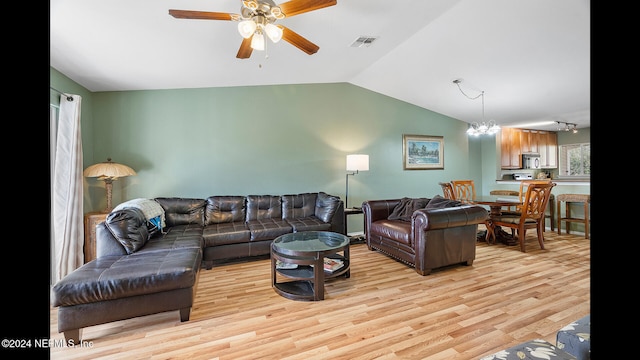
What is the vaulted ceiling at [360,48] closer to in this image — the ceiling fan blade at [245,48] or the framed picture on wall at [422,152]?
the ceiling fan blade at [245,48]

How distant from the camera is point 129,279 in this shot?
1902 millimetres

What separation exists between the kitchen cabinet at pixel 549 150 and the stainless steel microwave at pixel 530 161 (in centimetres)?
32

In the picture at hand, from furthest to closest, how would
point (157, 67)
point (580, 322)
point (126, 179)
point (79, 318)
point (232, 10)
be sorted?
point (126, 179) → point (157, 67) → point (232, 10) → point (79, 318) → point (580, 322)

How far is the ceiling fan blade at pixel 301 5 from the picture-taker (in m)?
1.84

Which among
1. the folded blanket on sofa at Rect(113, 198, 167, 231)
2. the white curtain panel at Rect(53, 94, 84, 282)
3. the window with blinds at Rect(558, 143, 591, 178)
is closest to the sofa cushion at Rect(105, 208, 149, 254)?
the folded blanket on sofa at Rect(113, 198, 167, 231)

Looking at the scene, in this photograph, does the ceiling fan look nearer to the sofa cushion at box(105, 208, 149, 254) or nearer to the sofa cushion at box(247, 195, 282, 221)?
the sofa cushion at box(105, 208, 149, 254)

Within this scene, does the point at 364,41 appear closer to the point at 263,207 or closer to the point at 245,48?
the point at 245,48

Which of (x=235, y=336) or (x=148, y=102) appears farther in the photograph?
(x=148, y=102)

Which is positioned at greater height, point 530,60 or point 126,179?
point 530,60

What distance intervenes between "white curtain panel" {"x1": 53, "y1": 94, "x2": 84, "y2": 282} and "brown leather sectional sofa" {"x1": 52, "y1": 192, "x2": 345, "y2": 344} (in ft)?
2.67
